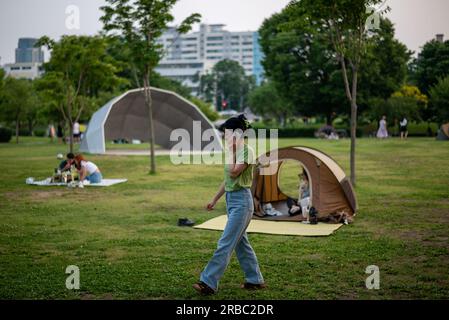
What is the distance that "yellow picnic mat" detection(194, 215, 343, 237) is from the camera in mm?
10547

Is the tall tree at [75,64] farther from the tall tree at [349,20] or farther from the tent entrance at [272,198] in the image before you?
the tent entrance at [272,198]

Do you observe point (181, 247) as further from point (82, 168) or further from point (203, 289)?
point (82, 168)

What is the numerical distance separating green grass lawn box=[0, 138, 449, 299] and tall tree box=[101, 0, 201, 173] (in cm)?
578

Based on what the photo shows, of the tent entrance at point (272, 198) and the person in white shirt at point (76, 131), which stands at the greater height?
the person in white shirt at point (76, 131)

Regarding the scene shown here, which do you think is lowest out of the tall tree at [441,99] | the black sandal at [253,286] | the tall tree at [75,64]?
the black sandal at [253,286]

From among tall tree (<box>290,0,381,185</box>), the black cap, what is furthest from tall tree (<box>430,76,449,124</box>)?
the black cap

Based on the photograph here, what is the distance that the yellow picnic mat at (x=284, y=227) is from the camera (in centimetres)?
1055

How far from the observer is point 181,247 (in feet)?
30.9

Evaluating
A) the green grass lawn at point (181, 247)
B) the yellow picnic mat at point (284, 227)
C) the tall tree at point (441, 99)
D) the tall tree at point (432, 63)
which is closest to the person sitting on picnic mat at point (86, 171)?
the green grass lawn at point (181, 247)

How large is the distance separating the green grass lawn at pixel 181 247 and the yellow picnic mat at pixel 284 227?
0.31m

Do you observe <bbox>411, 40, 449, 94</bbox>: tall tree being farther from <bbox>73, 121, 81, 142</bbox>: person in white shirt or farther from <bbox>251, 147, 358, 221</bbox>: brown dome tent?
<bbox>73, 121, 81, 142</bbox>: person in white shirt

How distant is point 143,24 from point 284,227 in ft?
40.3
